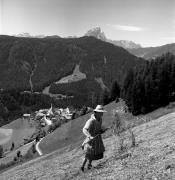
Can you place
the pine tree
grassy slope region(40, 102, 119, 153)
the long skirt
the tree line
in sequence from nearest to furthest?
the long skirt < grassy slope region(40, 102, 119, 153) < the tree line < the pine tree

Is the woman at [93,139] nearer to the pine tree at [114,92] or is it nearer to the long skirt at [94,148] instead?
the long skirt at [94,148]

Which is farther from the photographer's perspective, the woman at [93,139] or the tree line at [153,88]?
the tree line at [153,88]

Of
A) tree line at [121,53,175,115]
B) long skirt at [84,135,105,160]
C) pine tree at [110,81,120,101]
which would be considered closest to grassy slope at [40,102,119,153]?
tree line at [121,53,175,115]

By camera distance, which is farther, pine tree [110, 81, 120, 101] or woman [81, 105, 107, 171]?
pine tree [110, 81, 120, 101]

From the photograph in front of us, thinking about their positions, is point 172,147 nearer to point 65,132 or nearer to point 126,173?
point 126,173

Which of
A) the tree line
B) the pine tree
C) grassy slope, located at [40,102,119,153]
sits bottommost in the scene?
grassy slope, located at [40,102,119,153]

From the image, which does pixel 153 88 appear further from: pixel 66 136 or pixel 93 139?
pixel 93 139

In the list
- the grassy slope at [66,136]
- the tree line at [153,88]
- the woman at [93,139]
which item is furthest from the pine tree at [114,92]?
the woman at [93,139]

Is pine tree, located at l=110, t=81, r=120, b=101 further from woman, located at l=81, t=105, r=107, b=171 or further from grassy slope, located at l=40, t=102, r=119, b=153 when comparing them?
woman, located at l=81, t=105, r=107, b=171

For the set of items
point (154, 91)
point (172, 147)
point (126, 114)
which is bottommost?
point (126, 114)

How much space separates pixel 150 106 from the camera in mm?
78000

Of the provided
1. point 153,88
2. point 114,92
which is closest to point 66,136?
point 153,88

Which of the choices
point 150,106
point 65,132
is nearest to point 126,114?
point 150,106

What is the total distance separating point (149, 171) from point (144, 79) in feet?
227
